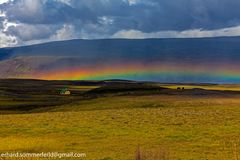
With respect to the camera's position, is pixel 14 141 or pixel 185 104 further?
pixel 185 104

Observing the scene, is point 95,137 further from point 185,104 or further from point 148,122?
point 185,104

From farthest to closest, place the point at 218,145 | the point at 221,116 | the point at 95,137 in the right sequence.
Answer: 1. the point at 221,116
2. the point at 95,137
3. the point at 218,145

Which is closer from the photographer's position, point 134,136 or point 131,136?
point 134,136

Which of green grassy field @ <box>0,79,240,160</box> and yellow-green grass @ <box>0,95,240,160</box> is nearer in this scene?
green grassy field @ <box>0,79,240,160</box>

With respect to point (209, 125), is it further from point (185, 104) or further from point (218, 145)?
point (185, 104)

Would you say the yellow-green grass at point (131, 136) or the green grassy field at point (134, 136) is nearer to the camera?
the green grassy field at point (134, 136)

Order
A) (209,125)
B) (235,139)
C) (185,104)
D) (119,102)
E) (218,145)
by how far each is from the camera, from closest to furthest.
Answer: (218,145) → (235,139) → (209,125) → (185,104) → (119,102)

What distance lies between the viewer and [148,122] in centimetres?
5391

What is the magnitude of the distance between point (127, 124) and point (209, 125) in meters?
9.12

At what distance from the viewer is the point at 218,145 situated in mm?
35562

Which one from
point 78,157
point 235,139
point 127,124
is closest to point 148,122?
point 127,124

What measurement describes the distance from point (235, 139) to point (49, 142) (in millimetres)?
15671

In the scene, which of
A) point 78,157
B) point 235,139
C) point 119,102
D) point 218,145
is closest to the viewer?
point 78,157

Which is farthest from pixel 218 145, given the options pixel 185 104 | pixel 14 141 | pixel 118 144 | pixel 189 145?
pixel 185 104
